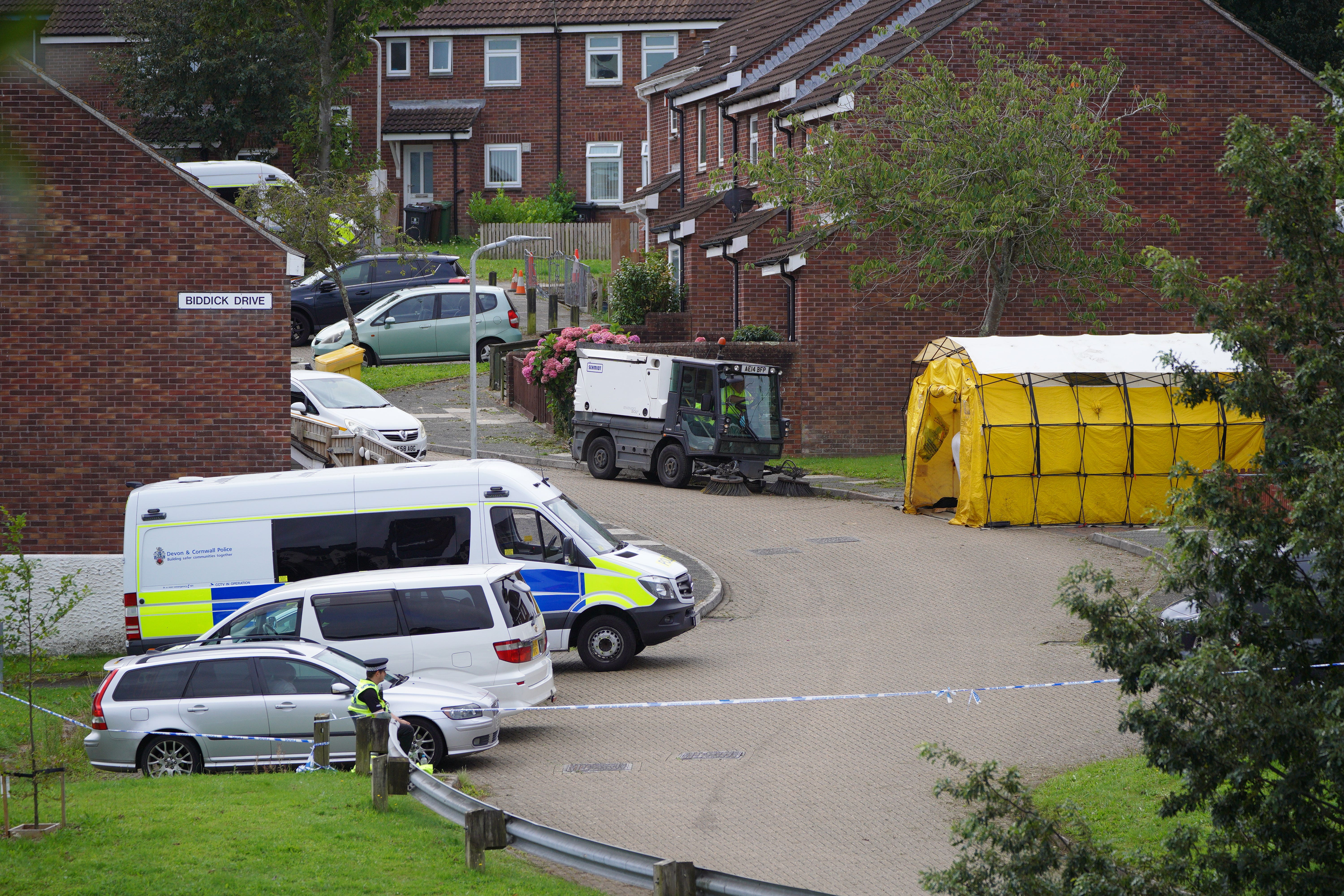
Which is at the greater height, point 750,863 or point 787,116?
point 787,116

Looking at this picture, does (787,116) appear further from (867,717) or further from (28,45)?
(28,45)

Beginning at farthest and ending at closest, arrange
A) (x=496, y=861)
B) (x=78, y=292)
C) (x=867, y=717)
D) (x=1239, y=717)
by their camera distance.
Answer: (x=78, y=292), (x=867, y=717), (x=496, y=861), (x=1239, y=717)

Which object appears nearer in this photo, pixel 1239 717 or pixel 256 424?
pixel 1239 717

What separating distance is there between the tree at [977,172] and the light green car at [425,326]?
1028cm

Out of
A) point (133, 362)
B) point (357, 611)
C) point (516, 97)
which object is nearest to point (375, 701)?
point (357, 611)

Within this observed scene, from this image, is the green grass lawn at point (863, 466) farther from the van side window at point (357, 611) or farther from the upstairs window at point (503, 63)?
the upstairs window at point (503, 63)

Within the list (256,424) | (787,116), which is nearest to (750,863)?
(256,424)

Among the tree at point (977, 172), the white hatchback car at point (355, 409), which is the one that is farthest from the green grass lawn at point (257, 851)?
the tree at point (977, 172)

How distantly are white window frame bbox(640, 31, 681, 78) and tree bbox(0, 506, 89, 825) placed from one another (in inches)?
1449

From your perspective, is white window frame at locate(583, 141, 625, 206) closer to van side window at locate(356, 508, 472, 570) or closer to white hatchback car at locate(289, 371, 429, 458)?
white hatchback car at locate(289, 371, 429, 458)

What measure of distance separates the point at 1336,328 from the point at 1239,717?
1985 mm

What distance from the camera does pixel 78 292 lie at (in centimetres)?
1822

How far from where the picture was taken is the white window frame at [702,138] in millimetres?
38625

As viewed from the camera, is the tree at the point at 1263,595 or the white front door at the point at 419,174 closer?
the tree at the point at 1263,595
